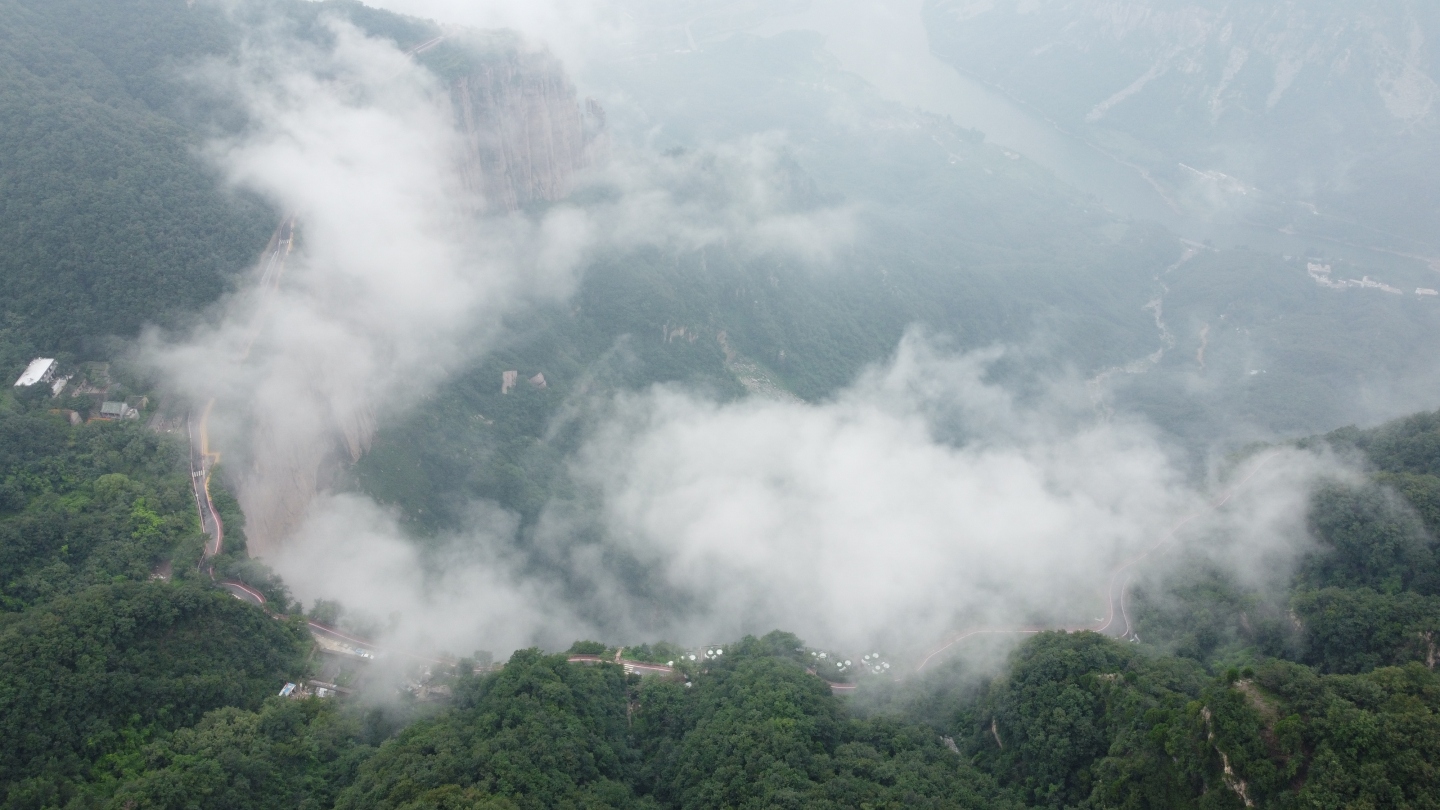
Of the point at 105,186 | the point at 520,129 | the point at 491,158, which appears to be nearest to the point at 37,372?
the point at 105,186

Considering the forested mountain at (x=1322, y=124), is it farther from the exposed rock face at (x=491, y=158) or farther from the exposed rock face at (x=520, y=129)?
the exposed rock face at (x=491, y=158)

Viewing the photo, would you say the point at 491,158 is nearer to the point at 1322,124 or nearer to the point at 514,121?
the point at 514,121

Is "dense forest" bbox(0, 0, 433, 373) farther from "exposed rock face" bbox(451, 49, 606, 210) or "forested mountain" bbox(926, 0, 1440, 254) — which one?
"forested mountain" bbox(926, 0, 1440, 254)


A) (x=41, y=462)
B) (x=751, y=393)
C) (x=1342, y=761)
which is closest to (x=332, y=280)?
(x=41, y=462)

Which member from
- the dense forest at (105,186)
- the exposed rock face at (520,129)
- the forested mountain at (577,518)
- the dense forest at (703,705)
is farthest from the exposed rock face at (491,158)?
the dense forest at (105,186)

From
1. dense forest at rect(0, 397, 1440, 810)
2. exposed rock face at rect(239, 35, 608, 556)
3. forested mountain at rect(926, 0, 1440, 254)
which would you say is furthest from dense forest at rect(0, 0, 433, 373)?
forested mountain at rect(926, 0, 1440, 254)

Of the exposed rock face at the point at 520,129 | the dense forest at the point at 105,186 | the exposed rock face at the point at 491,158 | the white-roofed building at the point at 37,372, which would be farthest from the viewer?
the exposed rock face at the point at 520,129
